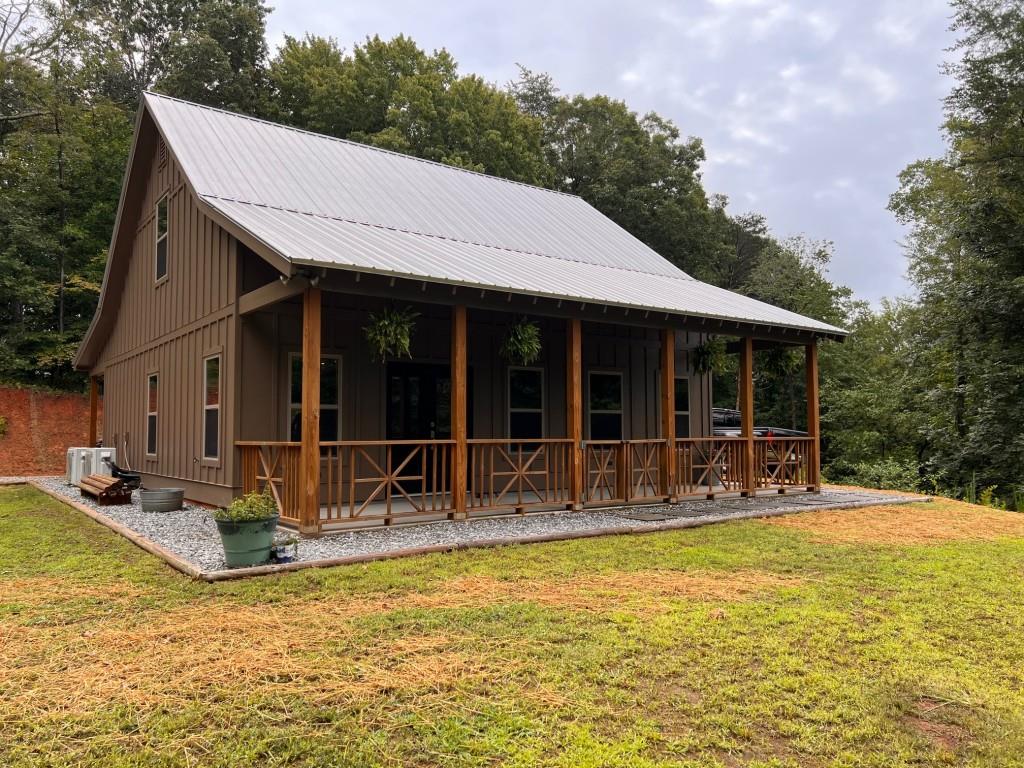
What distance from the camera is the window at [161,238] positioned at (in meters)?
12.1

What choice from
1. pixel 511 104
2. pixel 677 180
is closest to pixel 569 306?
pixel 511 104

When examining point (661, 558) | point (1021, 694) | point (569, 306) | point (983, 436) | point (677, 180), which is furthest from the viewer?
point (677, 180)

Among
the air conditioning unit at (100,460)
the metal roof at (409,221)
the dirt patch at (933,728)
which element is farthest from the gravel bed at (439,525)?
the dirt patch at (933,728)

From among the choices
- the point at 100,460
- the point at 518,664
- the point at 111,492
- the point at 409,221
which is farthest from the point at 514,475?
the point at 100,460

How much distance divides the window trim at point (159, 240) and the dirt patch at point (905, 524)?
10.3 metres

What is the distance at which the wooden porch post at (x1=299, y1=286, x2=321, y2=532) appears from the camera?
707 cm

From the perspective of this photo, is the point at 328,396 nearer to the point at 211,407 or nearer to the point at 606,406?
the point at 211,407

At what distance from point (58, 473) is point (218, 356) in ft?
43.6

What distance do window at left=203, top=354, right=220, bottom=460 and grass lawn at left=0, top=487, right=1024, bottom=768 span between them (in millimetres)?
3233

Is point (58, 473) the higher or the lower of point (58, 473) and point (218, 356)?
the lower

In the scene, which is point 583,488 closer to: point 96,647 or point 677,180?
point 96,647

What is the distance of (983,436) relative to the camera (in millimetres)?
16422

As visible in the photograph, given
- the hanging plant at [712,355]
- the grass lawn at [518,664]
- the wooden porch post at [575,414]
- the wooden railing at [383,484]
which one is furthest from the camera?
the hanging plant at [712,355]

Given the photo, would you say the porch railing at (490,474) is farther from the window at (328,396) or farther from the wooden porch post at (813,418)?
the window at (328,396)
